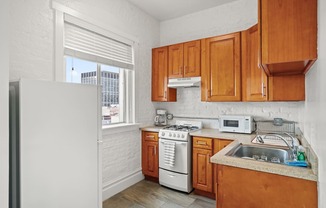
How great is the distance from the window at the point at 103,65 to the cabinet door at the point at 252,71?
1.81 meters

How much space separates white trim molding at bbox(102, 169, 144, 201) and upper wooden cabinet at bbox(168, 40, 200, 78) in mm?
1879

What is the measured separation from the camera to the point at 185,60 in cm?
327

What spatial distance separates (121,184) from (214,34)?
9.90ft

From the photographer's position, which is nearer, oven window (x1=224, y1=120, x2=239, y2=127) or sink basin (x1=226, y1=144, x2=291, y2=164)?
sink basin (x1=226, y1=144, x2=291, y2=164)

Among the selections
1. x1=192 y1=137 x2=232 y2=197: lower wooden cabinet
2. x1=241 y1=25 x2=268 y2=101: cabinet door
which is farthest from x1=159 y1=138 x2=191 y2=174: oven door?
x1=241 y1=25 x2=268 y2=101: cabinet door

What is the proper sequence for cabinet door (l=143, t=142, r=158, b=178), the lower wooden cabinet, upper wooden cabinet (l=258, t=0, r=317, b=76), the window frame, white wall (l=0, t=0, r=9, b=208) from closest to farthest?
white wall (l=0, t=0, r=9, b=208)
upper wooden cabinet (l=258, t=0, r=317, b=76)
the window frame
the lower wooden cabinet
cabinet door (l=143, t=142, r=158, b=178)

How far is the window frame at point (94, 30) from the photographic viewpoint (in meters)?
2.14

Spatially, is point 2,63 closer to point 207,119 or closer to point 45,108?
point 45,108

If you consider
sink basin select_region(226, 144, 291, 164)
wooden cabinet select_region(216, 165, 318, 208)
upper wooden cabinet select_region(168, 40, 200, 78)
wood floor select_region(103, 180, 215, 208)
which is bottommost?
wood floor select_region(103, 180, 215, 208)

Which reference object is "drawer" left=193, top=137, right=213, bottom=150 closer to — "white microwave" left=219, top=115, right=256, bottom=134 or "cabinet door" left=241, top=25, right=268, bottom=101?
"white microwave" left=219, top=115, right=256, bottom=134

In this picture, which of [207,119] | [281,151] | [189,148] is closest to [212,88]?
[207,119]

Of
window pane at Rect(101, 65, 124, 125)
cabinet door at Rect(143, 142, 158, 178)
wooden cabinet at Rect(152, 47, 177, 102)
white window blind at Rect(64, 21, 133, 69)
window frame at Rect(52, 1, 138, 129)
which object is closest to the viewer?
window frame at Rect(52, 1, 138, 129)

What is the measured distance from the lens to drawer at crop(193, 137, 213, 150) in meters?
2.72

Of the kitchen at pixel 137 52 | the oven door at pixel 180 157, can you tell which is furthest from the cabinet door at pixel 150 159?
the oven door at pixel 180 157
